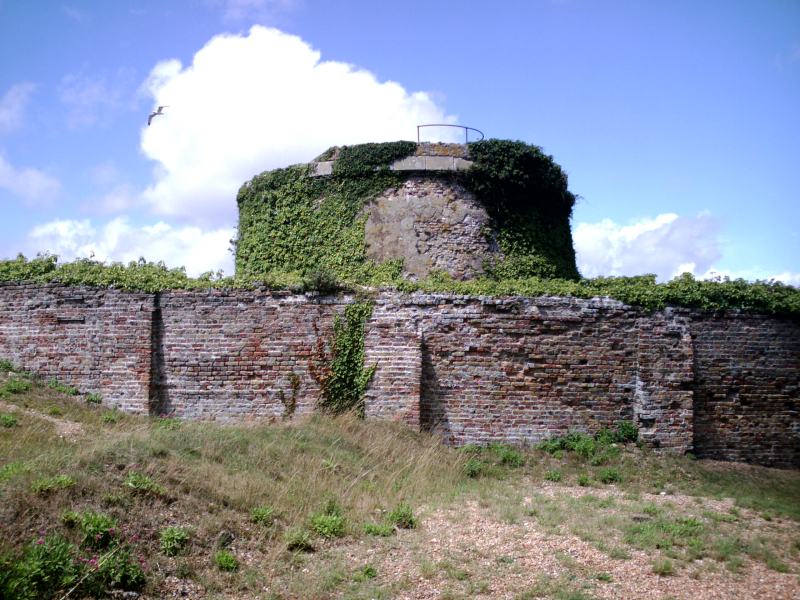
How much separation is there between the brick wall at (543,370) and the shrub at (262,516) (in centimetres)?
432

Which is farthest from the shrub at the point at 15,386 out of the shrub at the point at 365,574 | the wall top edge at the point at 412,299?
the shrub at the point at 365,574

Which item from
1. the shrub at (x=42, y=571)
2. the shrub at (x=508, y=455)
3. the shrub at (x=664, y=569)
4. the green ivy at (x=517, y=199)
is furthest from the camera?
the green ivy at (x=517, y=199)

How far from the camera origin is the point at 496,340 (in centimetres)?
1181

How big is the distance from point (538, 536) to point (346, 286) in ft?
19.6

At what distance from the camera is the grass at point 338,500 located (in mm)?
6422

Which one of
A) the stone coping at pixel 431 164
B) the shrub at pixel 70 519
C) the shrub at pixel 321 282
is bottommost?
the shrub at pixel 70 519

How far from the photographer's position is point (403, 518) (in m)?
7.99

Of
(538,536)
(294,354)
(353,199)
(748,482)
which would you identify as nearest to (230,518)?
(538,536)

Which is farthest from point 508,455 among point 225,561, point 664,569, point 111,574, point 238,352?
point 111,574

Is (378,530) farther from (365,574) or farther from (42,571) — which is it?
(42,571)

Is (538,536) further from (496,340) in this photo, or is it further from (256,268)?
(256,268)

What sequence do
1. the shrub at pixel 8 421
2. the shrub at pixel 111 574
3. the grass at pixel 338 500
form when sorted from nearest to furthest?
1. the shrub at pixel 111 574
2. the grass at pixel 338 500
3. the shrub at pixel 8 421

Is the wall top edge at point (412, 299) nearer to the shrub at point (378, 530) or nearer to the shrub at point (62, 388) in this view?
the shrub at point (62, 388)

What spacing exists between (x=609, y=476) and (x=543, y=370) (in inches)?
80.8
